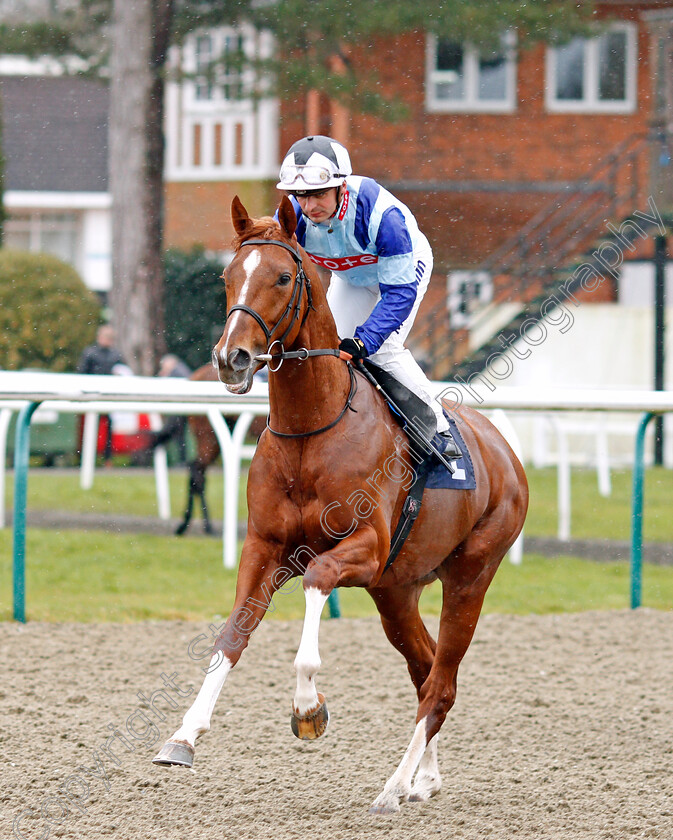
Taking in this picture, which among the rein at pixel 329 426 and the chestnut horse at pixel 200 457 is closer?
the rein at pixel 329 426

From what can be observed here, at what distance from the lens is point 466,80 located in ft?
56.0

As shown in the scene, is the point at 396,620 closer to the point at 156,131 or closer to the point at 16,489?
the point at 16,489

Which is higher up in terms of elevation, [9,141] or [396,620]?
[9,141]

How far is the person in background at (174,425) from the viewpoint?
954cm

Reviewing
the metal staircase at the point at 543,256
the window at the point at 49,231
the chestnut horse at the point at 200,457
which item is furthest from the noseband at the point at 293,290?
the window at the point at 49,231

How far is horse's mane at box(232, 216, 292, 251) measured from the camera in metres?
3.32

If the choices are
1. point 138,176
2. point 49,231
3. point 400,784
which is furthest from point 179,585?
point 49,231

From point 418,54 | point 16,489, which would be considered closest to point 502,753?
point 16,489

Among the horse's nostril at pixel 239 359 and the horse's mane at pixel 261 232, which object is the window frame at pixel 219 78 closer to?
the horse's mane at pixel 261 232

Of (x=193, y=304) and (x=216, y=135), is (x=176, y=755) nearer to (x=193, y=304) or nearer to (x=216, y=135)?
(x=193, y=304)

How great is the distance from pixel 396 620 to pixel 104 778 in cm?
105

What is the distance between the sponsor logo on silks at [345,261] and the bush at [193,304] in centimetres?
1308

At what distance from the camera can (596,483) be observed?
42.5ft

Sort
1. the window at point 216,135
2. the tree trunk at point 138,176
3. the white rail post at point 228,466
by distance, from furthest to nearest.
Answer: the window at point 216,135 < the tree trunk at point 138,176 < the white rail post at point 228,466
